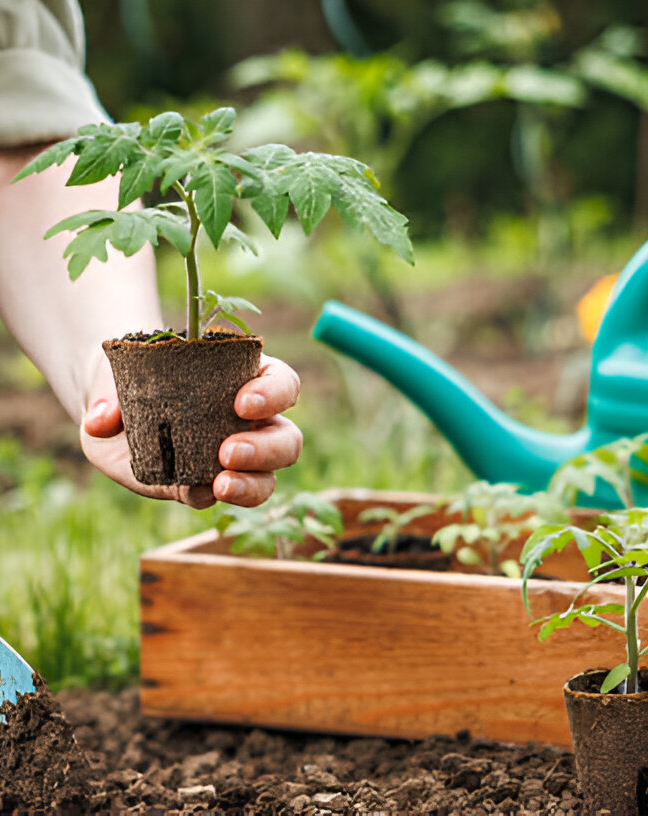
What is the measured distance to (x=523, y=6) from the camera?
404 centimetres

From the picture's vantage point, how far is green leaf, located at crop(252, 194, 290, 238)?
3.25ft

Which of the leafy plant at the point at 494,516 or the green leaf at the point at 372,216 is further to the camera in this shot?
the leafy plant at the point at 494,516

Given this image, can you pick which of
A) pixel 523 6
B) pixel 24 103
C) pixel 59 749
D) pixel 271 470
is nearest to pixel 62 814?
pixel 59 749

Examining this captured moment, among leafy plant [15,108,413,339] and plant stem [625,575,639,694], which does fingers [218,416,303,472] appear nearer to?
leafy plant [15,108,413,339]

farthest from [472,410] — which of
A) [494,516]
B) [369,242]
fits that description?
[369,242]

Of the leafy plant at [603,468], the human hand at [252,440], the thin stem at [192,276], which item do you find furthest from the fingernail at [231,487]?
the leafy plant at [603,468]

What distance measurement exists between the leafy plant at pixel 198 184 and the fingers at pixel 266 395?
15 cm

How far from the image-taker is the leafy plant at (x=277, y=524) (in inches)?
61.9

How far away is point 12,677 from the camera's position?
1154 millimetres

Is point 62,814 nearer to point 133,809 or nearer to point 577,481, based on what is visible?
point 133,809

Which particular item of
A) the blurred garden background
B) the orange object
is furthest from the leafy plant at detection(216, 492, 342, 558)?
the orange object

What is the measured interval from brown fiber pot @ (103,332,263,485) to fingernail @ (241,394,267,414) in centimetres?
2

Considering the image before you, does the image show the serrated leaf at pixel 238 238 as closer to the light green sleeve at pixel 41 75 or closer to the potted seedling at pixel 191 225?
the potted seedling at pixel 191 225

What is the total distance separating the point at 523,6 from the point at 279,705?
3242 millimetres
